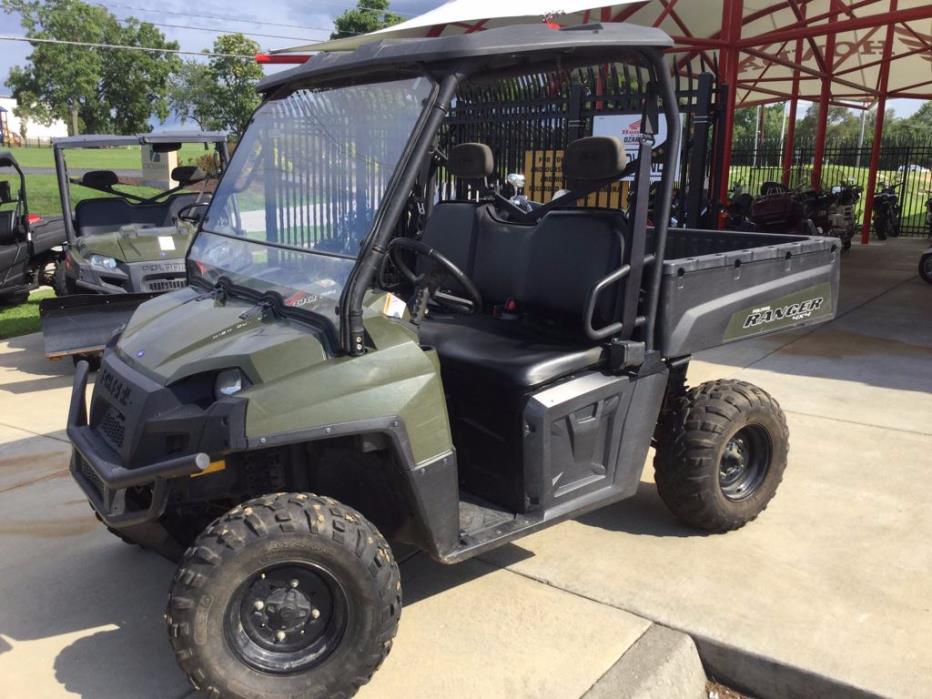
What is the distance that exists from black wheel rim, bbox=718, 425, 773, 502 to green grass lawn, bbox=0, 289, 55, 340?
6.96 metres

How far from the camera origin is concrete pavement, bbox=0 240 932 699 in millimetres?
2646

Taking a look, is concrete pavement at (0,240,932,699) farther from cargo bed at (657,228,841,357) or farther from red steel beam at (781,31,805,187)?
red steel beam at (781,31,805,187)

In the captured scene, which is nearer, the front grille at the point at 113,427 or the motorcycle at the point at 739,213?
the front grille at the point at 113,427

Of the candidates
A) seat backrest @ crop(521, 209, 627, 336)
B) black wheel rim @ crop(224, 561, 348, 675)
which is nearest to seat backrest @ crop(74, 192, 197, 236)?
seat backrest @ crop(521, 209, 627, 336)

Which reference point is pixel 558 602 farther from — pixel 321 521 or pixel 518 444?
pixel 321 521

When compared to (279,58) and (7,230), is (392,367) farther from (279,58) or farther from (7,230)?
(279,58)

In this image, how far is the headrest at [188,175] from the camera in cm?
668

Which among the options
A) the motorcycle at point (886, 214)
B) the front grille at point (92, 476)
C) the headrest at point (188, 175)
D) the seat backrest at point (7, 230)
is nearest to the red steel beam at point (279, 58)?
the seat backrest at point (7, 230)

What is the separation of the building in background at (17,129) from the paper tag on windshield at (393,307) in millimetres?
82960

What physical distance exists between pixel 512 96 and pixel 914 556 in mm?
2673

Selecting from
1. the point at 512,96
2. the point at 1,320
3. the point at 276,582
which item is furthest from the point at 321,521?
the point at 1,320

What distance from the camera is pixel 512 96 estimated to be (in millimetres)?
3920

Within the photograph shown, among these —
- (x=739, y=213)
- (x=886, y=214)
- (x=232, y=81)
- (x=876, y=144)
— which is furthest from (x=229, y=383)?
(x=232, y=81)

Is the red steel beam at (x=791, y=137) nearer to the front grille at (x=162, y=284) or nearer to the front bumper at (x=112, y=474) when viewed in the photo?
the front grille at (x=162, y=284)
